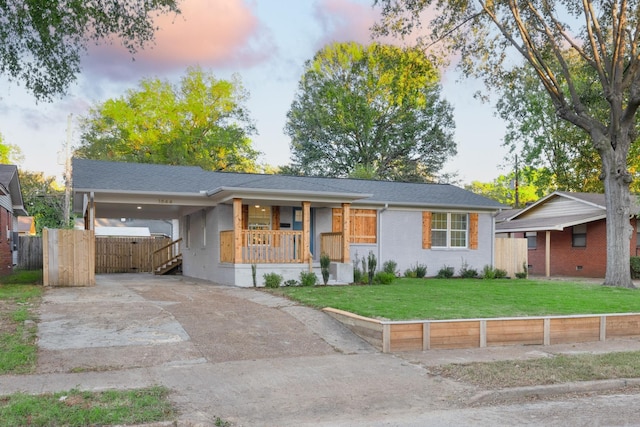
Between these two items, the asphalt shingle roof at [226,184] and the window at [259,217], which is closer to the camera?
the asphalt shingle roof at [226,184]

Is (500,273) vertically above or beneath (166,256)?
beneath

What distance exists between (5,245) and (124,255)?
18.3 feet

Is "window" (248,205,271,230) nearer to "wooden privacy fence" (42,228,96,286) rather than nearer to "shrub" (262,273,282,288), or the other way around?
"shrub" (262,273,282,288)

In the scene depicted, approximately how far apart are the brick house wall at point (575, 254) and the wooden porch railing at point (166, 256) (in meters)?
17.9

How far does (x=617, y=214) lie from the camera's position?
1819 centimetres

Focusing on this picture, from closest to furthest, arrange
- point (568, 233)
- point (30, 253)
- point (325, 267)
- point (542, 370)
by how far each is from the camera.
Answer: point (542, 370)
point (325, 267)
point (30, 253)
point (568, 233)

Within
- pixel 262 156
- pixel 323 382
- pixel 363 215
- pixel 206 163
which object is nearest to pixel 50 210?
pixel 206 163

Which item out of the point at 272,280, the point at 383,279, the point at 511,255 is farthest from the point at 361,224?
the point at 511,255

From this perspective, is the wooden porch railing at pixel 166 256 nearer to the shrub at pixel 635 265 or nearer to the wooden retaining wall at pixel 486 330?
the wooden retaining wall at pixel 486 330

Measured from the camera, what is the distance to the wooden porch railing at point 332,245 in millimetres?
17609

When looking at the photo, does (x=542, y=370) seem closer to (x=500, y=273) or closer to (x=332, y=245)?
(x=332, y=245)

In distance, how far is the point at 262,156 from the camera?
145 ft

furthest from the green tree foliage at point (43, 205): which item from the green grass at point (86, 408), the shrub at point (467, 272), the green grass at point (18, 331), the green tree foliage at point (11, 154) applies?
the green grass at point (86, 408)

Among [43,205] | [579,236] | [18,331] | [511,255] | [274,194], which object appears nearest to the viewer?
[18,331]
